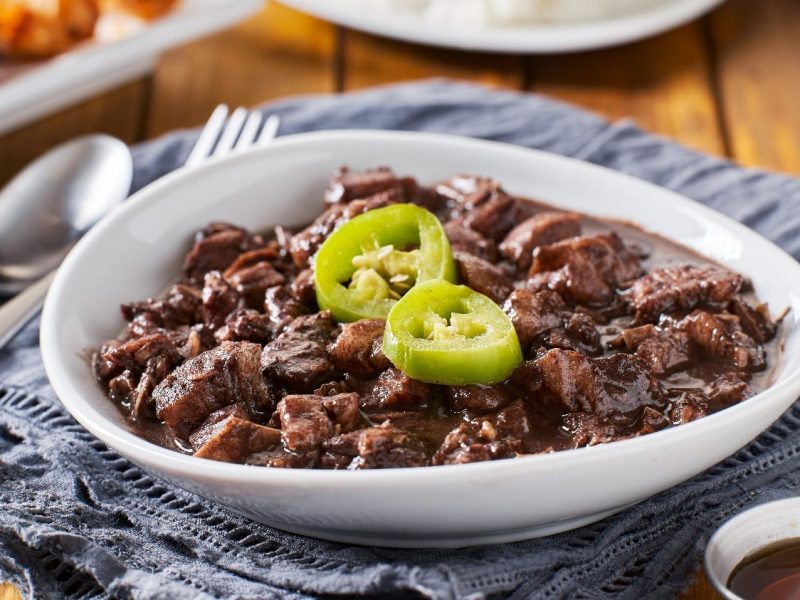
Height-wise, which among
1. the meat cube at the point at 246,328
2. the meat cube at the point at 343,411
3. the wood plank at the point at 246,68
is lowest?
the wood plank at the point at 246,68

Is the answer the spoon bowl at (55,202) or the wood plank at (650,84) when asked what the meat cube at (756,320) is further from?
the spoon bowl at (55,202)

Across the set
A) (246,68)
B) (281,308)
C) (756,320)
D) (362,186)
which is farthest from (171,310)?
(246,68)

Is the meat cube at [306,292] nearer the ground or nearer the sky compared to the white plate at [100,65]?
nearer the sky

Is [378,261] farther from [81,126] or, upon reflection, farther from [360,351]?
[81,126]

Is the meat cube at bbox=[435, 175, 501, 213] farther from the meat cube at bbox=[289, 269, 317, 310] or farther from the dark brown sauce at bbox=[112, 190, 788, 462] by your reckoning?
the meat cube at bbox=[289, 269, 317, 310]

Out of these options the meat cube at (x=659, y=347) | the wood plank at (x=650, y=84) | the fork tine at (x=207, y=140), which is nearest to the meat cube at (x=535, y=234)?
the meat cube at (x=659, y=347)

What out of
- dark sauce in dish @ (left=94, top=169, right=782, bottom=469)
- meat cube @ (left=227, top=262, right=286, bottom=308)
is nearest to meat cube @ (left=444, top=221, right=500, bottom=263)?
dark sauce in dish @ (left=94, top=169, right=782, bottom=469)

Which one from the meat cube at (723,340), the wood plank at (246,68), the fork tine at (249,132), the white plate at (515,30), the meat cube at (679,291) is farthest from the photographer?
the wood plank at (246,68)

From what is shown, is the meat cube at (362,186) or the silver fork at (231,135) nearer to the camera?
the meat cube at (362,186)
